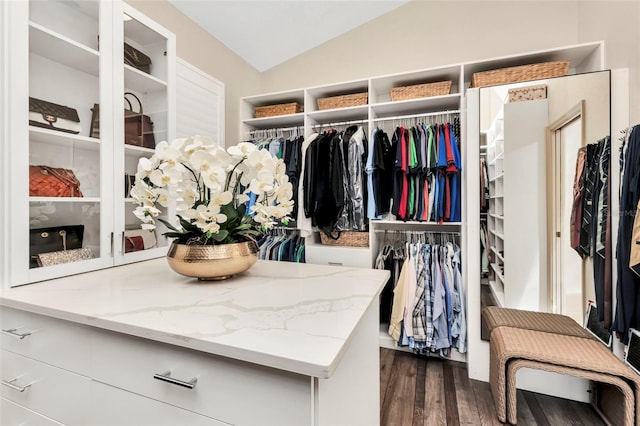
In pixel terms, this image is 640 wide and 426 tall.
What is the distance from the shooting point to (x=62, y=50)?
1249mm

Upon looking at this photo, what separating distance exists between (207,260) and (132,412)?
1.48ft

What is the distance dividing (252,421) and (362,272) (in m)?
0.76

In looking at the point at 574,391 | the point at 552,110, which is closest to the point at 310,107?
the point at 552,110

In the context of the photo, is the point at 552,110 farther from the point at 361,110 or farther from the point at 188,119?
the point at 188,119

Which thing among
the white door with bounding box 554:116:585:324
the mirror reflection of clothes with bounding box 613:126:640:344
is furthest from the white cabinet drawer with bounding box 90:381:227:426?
the white door with bounding box 554:116:585:324

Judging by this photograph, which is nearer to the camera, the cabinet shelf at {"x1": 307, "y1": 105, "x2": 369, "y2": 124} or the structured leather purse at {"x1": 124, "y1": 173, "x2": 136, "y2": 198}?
the structured leather purse at {"x1": 124, "y1": 173, "x2": 136, "y2": 198}

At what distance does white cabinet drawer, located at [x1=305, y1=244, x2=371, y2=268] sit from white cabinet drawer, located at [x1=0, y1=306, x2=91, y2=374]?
6.13 ft

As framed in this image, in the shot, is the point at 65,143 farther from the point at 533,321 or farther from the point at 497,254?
the point at 533,321

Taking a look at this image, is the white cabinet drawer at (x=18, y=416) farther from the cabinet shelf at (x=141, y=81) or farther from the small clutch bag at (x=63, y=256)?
the cabinet shelf at (x=141, y=81)

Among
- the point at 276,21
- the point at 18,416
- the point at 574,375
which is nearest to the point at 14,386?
the point at 18,416

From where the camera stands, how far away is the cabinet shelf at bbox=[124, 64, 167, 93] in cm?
147

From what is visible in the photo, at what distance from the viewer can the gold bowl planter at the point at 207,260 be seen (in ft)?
3.46

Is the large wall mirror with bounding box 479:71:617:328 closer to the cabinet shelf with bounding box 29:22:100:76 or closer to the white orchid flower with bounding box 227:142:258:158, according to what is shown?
the white orchid flower with bounding box 227:142:258:158

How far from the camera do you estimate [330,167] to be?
2475mm
